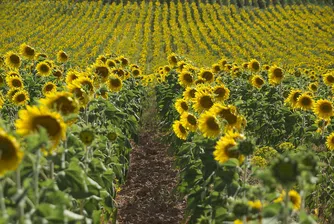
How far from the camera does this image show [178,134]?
4832 millimetres

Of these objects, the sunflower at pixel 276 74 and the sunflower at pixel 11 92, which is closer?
the sunflower at pixel 11 92

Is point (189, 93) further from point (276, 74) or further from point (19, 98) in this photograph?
point (19, 98)

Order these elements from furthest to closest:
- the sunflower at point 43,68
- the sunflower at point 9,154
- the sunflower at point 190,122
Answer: the sunflower at point 43,68
the sunflower at point 190,122
the sunflower at point 9,154

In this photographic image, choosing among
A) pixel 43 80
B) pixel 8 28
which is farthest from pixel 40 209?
pixel 8 28

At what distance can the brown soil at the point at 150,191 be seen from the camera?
5.49m

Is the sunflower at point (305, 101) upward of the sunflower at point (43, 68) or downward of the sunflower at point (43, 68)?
downward

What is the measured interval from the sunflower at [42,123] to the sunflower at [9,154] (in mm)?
474

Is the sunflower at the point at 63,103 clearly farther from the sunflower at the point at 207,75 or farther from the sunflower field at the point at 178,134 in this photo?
the sunflower at the point at 207,75

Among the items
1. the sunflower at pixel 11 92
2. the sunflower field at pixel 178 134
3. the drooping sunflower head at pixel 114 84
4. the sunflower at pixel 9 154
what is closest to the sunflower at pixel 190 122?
the sunflower field at pixel 178 134

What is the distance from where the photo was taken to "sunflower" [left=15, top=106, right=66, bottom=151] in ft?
8.00

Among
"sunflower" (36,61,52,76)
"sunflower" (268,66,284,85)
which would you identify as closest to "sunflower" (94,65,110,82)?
"sunflower" (36,61,52,76)

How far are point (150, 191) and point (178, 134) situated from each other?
1.68m

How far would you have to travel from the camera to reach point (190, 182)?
4230 millimetres

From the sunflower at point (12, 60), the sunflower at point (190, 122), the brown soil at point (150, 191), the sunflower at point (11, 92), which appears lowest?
the brown soil at point (150, 191)
